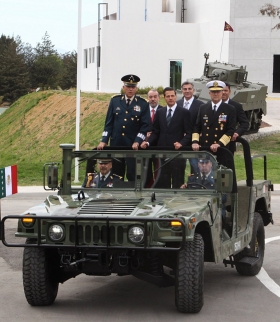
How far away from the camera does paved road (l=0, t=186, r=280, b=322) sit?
760 cm

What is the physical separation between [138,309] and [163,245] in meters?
0.84

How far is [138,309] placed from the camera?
7.86 m

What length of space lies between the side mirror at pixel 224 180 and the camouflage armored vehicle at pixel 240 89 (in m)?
22.6

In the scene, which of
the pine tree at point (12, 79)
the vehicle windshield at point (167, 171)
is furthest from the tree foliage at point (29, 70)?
the vehicle windshield at point (167, 171)

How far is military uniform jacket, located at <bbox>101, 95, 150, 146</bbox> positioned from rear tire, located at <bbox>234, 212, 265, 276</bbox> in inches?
78.1

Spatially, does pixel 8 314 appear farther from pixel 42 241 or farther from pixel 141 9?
pixel 141 9

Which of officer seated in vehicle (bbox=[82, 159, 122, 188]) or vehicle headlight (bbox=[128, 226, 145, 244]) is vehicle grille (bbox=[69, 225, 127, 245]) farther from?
officer seated in vehicle (bbox=[82, 159, 122, 188])

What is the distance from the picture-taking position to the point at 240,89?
3164 centimetres

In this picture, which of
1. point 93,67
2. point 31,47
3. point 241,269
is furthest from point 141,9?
point 31,47

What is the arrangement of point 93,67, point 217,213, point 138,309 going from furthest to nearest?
point 93,67 < point 217,213 < point 138,309

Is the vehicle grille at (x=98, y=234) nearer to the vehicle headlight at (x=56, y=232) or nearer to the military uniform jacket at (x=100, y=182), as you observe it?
the vehicle headlight at (x=56, y=232)

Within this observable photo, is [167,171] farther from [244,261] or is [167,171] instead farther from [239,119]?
[239,119]

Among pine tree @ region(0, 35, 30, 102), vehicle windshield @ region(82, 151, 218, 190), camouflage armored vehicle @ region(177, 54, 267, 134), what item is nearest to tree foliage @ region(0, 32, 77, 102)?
pine tree @ region(0, 35, 30, 102)

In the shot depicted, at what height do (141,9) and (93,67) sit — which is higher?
(141,9)
